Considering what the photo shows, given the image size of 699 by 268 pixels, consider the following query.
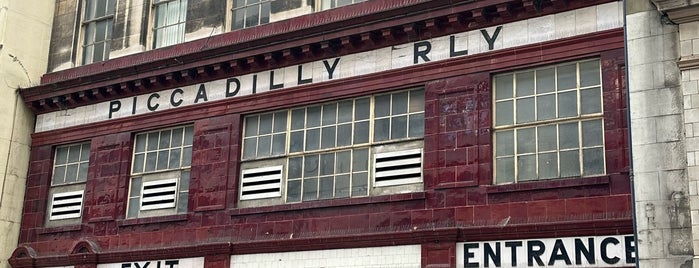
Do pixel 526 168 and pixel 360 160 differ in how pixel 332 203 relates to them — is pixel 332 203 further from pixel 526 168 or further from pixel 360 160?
pixel 526 168

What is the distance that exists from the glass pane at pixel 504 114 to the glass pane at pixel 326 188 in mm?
4000

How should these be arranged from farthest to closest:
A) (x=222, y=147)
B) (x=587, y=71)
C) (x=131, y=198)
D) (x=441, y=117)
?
1. (x=131, y=198)
2. (x=222, y=147)
3. (x=441, y=117)
4. (x=587, y=71)

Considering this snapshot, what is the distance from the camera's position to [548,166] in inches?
715

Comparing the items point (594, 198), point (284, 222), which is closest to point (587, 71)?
point (594, 198)

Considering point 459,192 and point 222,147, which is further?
point 222,147

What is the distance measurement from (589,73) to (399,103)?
4207mm

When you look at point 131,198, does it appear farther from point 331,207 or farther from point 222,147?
point 331,207

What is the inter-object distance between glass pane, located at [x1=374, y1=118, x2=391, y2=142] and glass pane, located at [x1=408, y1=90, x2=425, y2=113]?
594 millimetres

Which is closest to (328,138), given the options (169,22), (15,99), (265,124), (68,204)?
(265,124)

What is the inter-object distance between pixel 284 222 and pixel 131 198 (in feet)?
16.9

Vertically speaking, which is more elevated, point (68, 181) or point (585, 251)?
point (68, 181)

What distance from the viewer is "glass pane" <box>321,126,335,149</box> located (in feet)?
69.4

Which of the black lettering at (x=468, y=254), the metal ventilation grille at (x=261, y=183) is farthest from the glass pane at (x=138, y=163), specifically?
the black lettering at (x=468, y=254)

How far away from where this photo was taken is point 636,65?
56.0 feet
